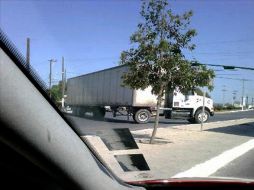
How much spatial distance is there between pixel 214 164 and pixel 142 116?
2078cm

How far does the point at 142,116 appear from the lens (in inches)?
1281

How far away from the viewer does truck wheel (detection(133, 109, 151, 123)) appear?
32250 mm

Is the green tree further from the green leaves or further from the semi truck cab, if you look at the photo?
the semi truck cab

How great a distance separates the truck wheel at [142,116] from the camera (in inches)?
1270

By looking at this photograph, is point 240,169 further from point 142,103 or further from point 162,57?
point 142,103

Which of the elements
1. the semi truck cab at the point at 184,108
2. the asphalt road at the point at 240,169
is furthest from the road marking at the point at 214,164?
the semi truck cab at the point at 184,108

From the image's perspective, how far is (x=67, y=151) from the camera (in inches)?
87.8

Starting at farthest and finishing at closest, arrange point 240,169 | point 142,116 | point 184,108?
point 184,108
point 142,116
point 240,169

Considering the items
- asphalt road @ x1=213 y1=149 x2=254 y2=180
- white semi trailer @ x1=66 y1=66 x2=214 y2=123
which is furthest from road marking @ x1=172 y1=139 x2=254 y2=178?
white semi trailer @ x1=66 y1=66 x2=214 y2=123

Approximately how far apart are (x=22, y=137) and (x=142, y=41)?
14.2 metres

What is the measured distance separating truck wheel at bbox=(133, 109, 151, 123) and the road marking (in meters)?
15.2

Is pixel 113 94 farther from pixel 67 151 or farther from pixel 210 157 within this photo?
pixel 67 151

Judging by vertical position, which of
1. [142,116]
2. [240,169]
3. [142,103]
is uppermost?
[142,103]

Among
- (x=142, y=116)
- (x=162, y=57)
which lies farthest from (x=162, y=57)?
(x=142, y=116)
